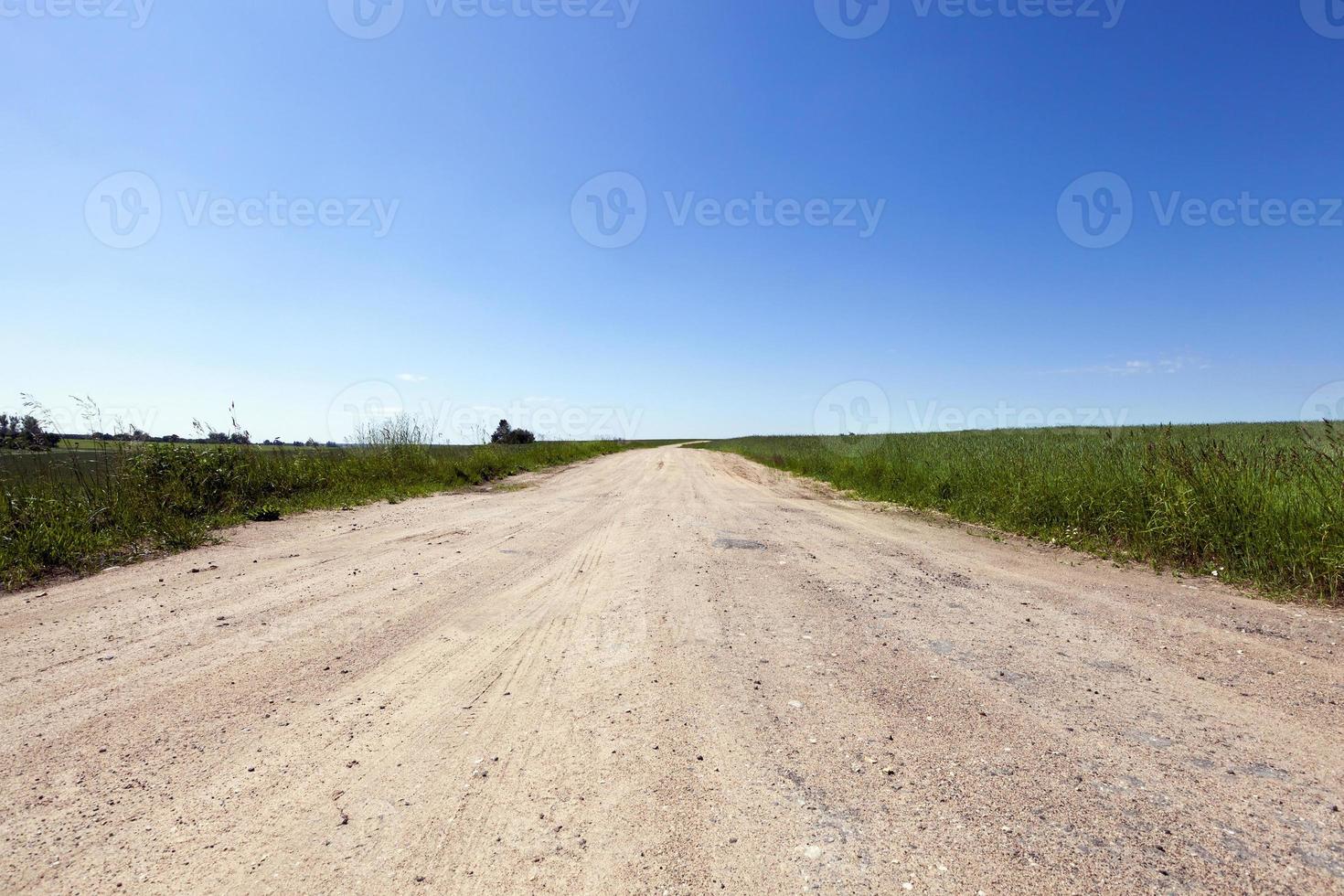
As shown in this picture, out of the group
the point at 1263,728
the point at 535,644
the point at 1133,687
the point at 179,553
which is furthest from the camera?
the point at 179,553

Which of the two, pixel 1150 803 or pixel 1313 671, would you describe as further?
pixel 1313 671

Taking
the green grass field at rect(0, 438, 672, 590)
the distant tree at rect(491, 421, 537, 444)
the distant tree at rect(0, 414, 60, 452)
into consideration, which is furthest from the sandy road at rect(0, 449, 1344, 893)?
the distant tree at rect(491, 421, 537, 444)

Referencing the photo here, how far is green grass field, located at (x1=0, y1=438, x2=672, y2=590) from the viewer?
539 centimetres

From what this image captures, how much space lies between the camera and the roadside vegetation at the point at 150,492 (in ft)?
17.7

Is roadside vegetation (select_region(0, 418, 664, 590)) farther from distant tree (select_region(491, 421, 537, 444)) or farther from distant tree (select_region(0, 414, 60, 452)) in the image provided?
distant tree (select_region(491, 421, 537, 444))

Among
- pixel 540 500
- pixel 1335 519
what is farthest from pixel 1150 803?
pixel 540 500

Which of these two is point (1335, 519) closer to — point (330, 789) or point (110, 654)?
point (330, 789)

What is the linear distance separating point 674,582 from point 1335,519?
18.4 ft

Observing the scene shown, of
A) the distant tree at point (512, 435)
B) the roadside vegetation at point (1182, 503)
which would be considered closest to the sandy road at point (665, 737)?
the roadside vegetation at point (1182, 503)

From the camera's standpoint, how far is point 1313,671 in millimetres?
3111

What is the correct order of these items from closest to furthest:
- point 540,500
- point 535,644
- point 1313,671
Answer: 1. point 1313,671
2. point 535,644
3. point 540,500

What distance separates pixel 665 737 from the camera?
2.40 m

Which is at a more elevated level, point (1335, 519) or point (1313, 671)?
point (1335, 519)

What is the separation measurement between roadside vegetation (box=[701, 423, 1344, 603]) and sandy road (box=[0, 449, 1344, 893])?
81 centimetres
